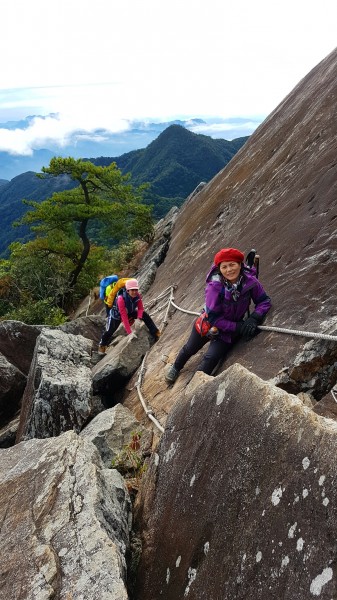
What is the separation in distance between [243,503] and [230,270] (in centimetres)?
367

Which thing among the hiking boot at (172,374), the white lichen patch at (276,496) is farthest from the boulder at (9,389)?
the white lichen patch at (276,496)

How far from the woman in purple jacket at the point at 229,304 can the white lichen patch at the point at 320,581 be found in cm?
400

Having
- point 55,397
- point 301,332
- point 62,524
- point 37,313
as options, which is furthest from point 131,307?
point 37,313

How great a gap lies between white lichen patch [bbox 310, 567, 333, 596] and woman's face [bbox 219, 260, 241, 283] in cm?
428

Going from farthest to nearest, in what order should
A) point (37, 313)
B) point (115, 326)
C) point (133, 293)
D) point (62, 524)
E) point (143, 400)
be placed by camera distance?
point (37, 313) → point (115, 326) → point (133, 293) → point (143, 400) → point (62, 524)

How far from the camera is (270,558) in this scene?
9.12ft

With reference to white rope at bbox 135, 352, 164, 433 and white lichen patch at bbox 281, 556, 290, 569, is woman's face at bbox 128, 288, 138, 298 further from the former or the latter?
white lichen patch at bbox 281, 556, 290, 569

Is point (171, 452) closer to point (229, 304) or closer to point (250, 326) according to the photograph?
point (250, 326)

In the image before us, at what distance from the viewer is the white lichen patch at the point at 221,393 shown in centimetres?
391

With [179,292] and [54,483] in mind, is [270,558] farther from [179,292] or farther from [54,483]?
[179,292]

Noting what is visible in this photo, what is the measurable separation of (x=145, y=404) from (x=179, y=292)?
17.8ft

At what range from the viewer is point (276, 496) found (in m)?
2.92

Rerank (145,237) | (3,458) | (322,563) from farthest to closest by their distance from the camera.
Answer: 1. (145,237)
2. (3,458)
3. (322,563)

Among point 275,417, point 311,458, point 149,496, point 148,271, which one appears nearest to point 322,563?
point 311,458
